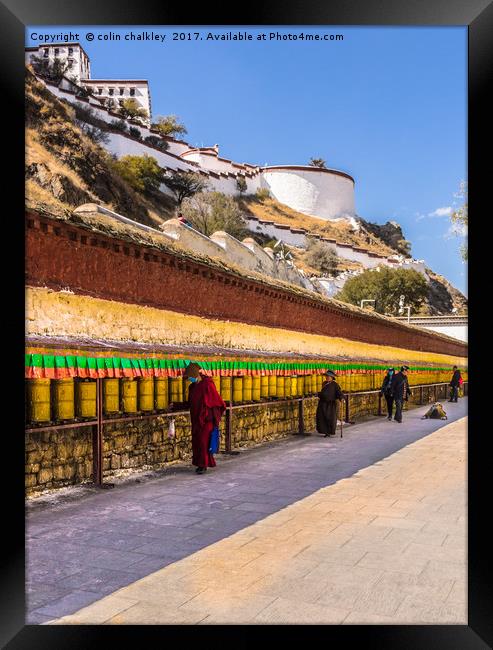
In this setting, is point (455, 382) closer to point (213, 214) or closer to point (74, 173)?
point (74, 173)

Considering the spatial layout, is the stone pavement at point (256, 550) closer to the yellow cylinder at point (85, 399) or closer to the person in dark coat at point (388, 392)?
the yellow cylinder at point (85, 399)

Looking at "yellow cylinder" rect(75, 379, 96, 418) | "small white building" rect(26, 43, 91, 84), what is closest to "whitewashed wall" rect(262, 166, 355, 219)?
"small white building" rect(26, 43, 91, 84)

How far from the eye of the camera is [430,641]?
3.78 m

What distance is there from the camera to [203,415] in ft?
26.4

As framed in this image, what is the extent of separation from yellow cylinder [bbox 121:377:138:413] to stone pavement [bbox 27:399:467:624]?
0.99m

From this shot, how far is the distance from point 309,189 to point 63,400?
6682cm

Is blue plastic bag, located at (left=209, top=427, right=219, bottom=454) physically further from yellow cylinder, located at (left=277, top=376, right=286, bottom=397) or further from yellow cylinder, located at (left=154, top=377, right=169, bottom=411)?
yellow cylinder, located at (left=277, top=376, right=286, bottom=397)

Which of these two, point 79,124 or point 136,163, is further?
point 136,163

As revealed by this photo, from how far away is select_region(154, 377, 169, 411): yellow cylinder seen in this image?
8305mm

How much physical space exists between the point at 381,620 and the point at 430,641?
35 centimetres

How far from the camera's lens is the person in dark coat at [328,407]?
1224cm
